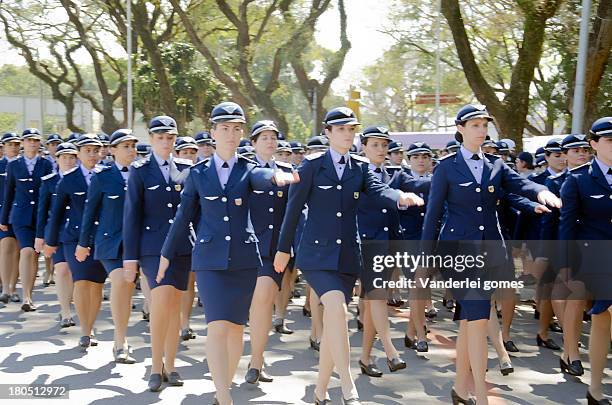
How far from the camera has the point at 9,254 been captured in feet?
38.1

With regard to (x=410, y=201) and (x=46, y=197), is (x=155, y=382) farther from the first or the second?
(x=46, y=197)

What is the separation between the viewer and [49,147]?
551 inches

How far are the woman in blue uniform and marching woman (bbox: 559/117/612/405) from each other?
782 cm

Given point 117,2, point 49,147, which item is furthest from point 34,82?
point 49,147

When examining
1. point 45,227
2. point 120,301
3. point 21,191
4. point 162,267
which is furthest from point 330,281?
point 21,191

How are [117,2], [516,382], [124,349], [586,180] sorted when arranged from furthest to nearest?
[117,2], [124,349], [516,382], [586,180]

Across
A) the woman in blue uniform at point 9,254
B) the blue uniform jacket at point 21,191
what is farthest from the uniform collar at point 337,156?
the woman in blue uniform at point 9,254

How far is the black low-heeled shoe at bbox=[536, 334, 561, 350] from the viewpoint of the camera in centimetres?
888

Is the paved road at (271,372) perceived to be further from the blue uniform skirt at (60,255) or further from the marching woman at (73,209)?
the blue uniform skirt at (60,255)

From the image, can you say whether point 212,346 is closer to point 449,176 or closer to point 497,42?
point 449,176

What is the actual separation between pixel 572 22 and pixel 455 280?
12.6 m

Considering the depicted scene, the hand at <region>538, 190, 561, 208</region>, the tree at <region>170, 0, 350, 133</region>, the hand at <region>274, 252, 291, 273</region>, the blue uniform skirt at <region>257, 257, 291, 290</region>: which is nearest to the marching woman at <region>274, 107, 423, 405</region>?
the hand at <region>274, 252, 291, 273</region>

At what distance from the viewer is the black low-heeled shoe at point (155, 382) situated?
22.5 ft

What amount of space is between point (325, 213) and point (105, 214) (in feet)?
9.24
